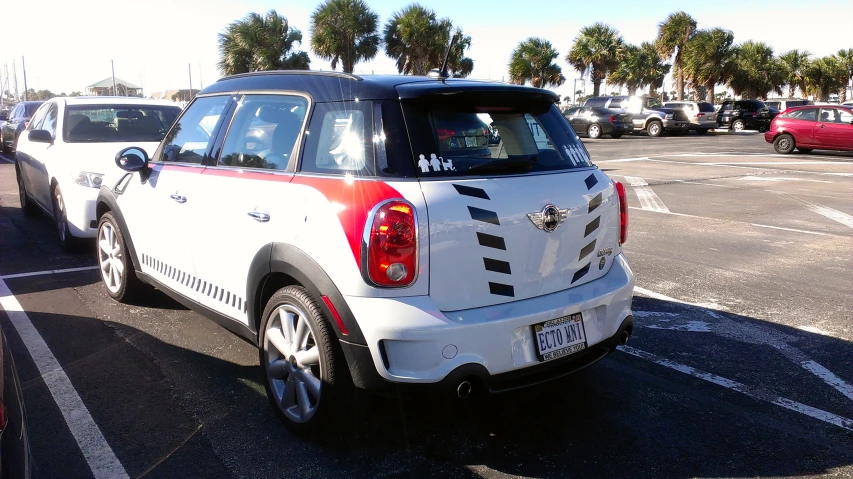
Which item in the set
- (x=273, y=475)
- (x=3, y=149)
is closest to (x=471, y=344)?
(x=273, y=475)

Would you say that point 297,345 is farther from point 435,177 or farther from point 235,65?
point 235,65

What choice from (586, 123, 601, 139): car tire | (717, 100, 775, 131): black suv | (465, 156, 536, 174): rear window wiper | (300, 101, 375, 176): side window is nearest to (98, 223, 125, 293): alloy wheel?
(300, 101, 375, 176): side window

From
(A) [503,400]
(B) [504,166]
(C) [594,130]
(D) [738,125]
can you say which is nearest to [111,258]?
(A) [503,400]

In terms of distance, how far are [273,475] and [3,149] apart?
23817mm

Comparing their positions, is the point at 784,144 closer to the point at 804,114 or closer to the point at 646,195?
the point at 804,114

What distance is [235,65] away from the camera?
3803 cm

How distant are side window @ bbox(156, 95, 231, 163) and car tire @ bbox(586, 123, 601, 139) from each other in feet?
94.9

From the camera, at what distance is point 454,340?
9.88 feet

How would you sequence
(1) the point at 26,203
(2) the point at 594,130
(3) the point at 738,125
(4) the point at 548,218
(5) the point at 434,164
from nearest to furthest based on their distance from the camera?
(5) the point at 434,164, (4) the point at 548,218, (1) the point at 26,203, (2) the point at 594,130, (3) the point at 738,125

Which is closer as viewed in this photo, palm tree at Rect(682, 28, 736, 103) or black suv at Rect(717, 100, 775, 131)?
black suv at Rect(717, 100, 775, 131)

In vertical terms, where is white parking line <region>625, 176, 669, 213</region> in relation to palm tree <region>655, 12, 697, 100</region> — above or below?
below

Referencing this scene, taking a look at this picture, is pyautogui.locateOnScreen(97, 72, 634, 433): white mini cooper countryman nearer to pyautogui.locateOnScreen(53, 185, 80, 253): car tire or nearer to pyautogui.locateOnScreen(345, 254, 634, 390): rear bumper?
pyautogui.locateOnScreen(345, 254, 634, 390): rear bumper

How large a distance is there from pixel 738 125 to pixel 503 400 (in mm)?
39824

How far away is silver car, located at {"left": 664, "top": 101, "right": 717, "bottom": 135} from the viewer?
1299 inches
